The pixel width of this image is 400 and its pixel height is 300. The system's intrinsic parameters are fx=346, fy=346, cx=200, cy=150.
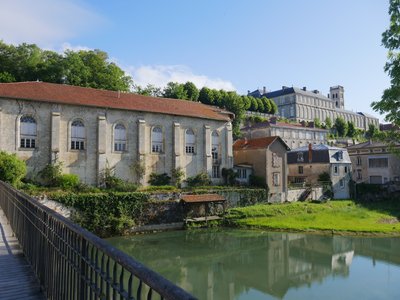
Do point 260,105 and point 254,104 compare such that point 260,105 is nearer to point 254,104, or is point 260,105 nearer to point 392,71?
point 254,104

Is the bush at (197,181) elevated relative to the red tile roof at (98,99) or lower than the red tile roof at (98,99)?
lower

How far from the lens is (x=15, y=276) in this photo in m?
5.76

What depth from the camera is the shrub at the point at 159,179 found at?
114ft

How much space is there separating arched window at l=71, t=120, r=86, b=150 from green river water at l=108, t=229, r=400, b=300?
409 inches

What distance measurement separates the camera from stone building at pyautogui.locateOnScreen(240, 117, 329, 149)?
63547 millimetres

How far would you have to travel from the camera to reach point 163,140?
36656 millimetres

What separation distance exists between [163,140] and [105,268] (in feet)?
111

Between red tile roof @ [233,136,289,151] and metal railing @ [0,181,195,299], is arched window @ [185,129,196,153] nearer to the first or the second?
red tile roof @ [233,136,289,151]

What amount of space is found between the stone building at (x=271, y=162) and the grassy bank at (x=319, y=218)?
3.91m

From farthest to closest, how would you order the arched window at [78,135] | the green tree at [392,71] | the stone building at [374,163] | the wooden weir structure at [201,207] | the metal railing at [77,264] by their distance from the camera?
the stone building at [374,163] → the arched window at [78,135] → the wooden weir structure at [201,207] → the green tree at [392,71] → the metal railing at [77,264]

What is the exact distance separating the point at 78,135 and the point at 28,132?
4143mm

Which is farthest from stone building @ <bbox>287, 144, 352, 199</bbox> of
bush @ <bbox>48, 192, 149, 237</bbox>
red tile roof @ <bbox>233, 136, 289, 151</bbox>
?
bush @ <bbox>48, 192, 149, 237</bbox>

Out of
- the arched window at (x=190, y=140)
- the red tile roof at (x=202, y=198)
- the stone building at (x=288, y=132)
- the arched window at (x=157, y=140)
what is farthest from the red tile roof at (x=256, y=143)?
the stone building at (x=288, y=132)

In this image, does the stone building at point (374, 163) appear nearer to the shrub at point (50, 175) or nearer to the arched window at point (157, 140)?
the arched window at point (157, 140)
